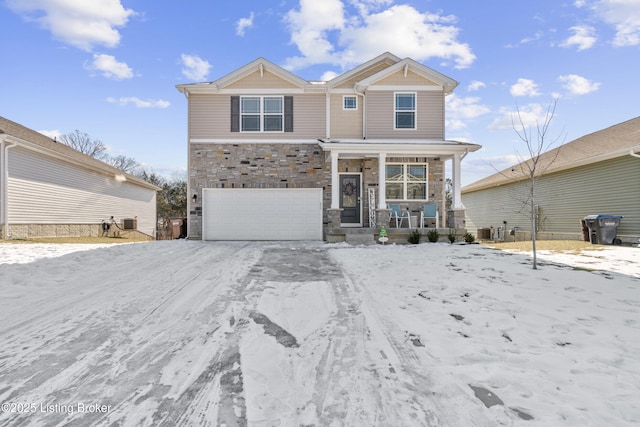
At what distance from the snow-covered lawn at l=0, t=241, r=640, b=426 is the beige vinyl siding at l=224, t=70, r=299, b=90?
351 inches

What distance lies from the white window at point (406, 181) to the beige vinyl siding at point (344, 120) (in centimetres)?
190

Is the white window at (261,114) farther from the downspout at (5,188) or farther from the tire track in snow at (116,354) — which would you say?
the tire track in snow at (116,354)

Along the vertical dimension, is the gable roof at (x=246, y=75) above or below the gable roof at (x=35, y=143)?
above

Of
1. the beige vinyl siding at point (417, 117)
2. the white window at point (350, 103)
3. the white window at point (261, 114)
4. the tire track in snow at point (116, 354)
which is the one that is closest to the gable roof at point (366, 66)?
the white window at point (350, 103)

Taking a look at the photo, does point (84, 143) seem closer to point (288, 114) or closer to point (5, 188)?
point (5, 188)

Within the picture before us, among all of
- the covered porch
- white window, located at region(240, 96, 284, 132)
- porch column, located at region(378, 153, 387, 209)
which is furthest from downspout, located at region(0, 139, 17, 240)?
porch column, located at region(378, 153, 387, 209)

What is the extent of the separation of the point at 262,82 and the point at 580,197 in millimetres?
12749

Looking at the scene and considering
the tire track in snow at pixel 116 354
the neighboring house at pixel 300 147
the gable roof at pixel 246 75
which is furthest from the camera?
the neighboring house at pixel 300 147

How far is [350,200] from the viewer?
1220 cm

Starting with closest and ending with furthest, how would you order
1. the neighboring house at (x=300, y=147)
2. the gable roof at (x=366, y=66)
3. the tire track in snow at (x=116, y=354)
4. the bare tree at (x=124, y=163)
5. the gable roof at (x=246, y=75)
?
1. the tire track in snow at (x=116, y=354)
2. the gable roof at (x=246, y=75)
3. the neighboring house at (x=300, y=147)
4. the gable roof at (x=366, y=66)
5. the bare tree at (x=124, y=163)

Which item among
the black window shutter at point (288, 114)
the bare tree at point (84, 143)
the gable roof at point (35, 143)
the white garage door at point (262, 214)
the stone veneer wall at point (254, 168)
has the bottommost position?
the white garage door at point (262, 214)

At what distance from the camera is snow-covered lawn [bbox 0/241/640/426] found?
182 centimetres

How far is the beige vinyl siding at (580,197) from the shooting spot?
10.2m

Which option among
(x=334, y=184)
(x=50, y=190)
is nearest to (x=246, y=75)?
(x=334, y=184)
